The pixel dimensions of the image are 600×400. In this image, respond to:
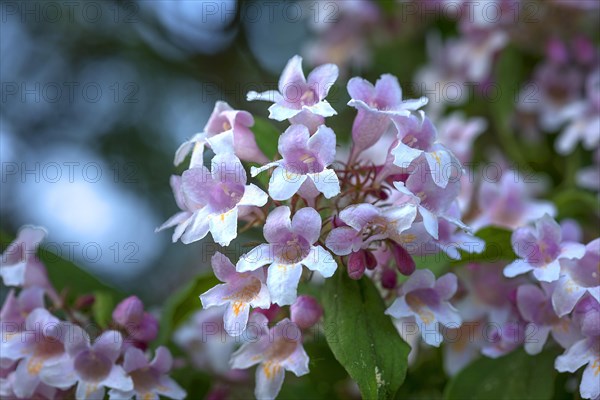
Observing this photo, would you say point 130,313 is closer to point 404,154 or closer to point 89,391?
point 89,391

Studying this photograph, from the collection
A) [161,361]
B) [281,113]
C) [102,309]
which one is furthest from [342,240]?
[102,309]

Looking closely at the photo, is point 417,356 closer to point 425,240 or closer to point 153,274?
point 425,240

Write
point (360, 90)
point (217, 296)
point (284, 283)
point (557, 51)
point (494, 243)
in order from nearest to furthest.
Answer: point (284, 283)
point (217, 296)
point (360, 90)
point (494, 243)
point (557, 51)

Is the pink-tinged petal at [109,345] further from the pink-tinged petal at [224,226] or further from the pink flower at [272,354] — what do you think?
the pink-tinged petal at [224,226]

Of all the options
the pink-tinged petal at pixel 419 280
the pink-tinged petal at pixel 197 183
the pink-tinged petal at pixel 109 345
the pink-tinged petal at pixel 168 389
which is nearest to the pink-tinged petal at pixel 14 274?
the pink-tinged petal at pixel 109 345

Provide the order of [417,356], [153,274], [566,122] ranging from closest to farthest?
1. [417,356]
2. [566,122]
3. [153,274]

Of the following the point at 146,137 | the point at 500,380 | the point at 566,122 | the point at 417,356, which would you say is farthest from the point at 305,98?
the point at 146,137
